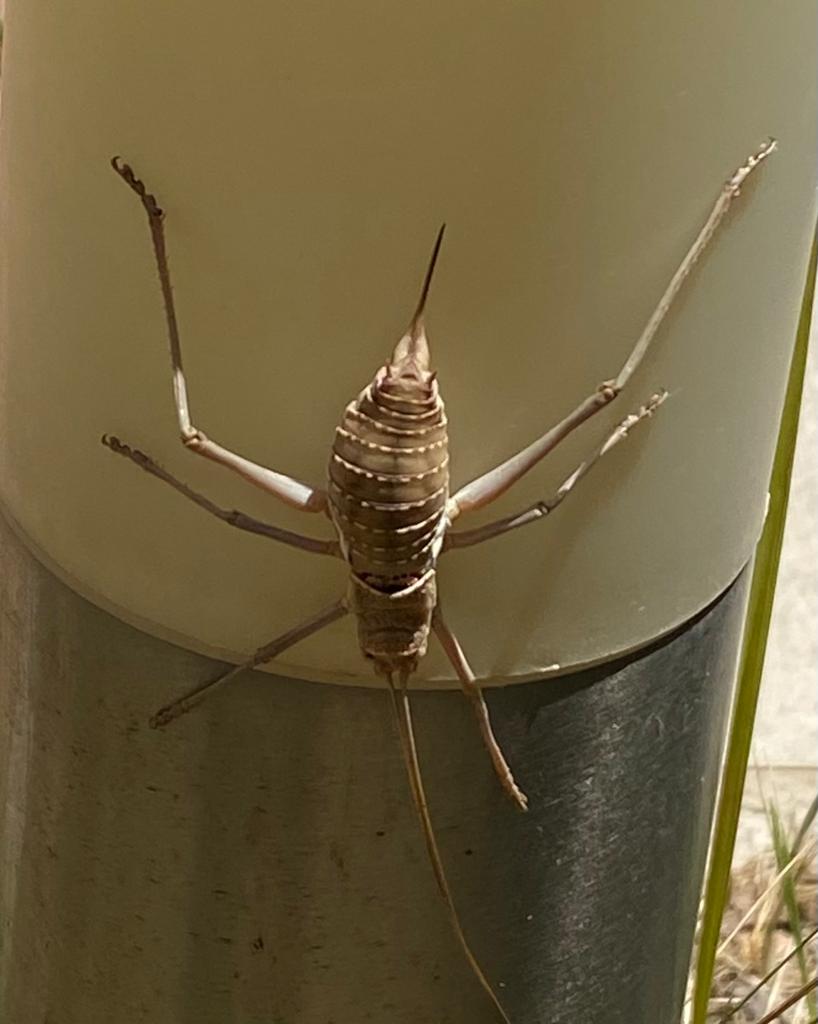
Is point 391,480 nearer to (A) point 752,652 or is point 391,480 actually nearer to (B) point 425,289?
(B) point 425,289

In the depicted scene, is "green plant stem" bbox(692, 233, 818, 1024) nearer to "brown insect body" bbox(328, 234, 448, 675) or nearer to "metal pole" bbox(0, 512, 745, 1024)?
"metal pole" bbox(0, 512, 745, 1024)

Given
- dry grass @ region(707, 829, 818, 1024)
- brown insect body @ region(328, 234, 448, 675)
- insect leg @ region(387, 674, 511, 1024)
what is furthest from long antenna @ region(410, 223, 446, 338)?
dry grass @ region(707, 829, 818, 1024)

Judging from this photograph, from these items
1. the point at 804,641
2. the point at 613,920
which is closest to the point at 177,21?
the point at 613,920

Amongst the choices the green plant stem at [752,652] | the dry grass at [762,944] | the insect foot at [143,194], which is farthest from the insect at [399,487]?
the dry grass at [762,944]

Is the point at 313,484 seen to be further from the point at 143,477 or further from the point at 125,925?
the point at 125,925

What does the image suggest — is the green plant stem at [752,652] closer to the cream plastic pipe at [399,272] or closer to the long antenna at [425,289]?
the cream plastic pipe at [399,272]

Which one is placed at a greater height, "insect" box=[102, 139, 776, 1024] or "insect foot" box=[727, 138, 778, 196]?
"insect foot" box=[727, 138, 778, 196]
